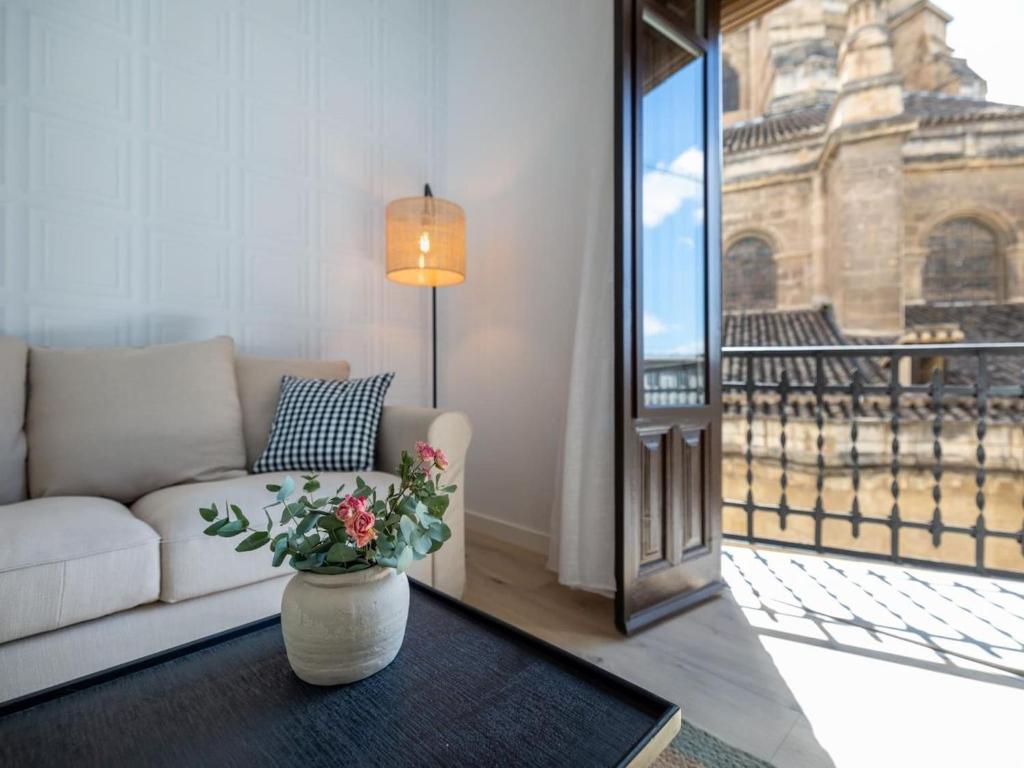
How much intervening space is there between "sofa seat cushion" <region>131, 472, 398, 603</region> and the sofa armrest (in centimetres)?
35

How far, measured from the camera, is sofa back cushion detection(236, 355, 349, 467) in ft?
6.22

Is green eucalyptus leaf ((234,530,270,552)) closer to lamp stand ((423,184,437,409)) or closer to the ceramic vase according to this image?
the ceramic vase

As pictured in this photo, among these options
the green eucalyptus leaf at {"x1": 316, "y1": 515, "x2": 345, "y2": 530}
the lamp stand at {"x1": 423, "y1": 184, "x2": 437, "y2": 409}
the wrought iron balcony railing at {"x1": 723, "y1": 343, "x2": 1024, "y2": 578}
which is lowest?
the wrought iron balcony railing at {"x1": 723, "y1": 343, "x2": 1024, "y2": 578}

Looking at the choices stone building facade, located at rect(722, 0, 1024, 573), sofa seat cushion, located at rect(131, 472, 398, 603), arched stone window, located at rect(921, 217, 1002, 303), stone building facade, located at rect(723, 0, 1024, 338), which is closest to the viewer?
sofa seat cushion, located at rect(131, 472, 398, 603)

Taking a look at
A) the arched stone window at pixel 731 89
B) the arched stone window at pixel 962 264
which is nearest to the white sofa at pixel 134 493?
the arched stone window at pixel 962 264

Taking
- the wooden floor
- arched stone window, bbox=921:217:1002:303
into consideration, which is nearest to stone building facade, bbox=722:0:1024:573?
arched stone window, bbox=921:217:1002:303

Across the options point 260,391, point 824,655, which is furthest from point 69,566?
point 824,655

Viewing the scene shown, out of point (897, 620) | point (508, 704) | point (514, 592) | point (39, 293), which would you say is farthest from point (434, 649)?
point (39, 293)

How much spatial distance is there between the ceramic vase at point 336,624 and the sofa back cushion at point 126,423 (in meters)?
1.22

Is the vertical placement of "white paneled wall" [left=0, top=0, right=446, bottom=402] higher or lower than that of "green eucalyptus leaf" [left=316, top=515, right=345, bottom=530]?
higher

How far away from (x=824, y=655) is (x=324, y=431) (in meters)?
1.74

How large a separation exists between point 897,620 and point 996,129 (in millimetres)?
13633

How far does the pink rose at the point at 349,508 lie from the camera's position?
63 centimetres

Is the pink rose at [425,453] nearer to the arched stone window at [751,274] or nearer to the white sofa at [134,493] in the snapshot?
the white sofa at [134,493]
